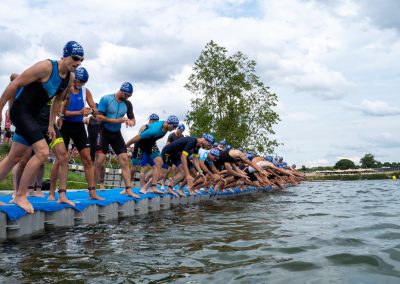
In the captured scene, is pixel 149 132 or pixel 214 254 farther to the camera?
pixel 149 132

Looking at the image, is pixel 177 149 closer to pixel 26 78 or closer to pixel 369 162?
pixel 26 78

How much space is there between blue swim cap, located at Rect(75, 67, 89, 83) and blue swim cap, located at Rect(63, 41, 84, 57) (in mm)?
2064

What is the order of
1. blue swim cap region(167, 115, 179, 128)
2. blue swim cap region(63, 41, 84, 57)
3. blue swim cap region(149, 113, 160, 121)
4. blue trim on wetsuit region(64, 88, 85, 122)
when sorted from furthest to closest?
1. blue swim cap region(149, 113, 160, 121)
2. blue swim cap region(167, 115, 179, 128)
3. blue trim on wetsuit region(64, 88, 85, 122)
4. blue swim cap region(63, 41, 84, 57)

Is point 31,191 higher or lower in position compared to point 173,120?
lower

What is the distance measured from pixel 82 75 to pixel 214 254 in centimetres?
473

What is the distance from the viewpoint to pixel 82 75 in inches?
314

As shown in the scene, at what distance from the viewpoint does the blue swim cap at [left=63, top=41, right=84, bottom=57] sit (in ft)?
19.2

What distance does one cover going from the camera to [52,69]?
18.7ft

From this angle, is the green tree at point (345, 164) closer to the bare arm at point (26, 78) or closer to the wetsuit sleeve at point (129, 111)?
the wetsuit sleeve at point (129, 111)

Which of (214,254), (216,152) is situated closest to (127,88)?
(214,254)

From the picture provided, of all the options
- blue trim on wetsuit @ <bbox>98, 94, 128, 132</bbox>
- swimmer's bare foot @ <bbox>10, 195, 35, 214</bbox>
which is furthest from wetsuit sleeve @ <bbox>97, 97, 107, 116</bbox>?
swimmer's bare foot @ <bbox>10, 195, 35, 214</bbox>

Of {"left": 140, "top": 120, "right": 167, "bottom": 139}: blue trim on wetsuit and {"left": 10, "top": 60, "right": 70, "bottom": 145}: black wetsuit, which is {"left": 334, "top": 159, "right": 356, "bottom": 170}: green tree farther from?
{"left": 10, "top": 60, "right": 70, "bottom": 145}: black wetsuit

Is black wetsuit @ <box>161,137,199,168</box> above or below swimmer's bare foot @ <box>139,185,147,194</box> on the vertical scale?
above

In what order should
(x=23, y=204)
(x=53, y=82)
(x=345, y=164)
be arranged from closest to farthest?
(x=53, y=82)
(x=23, y=204)
(x=345, y=164)
